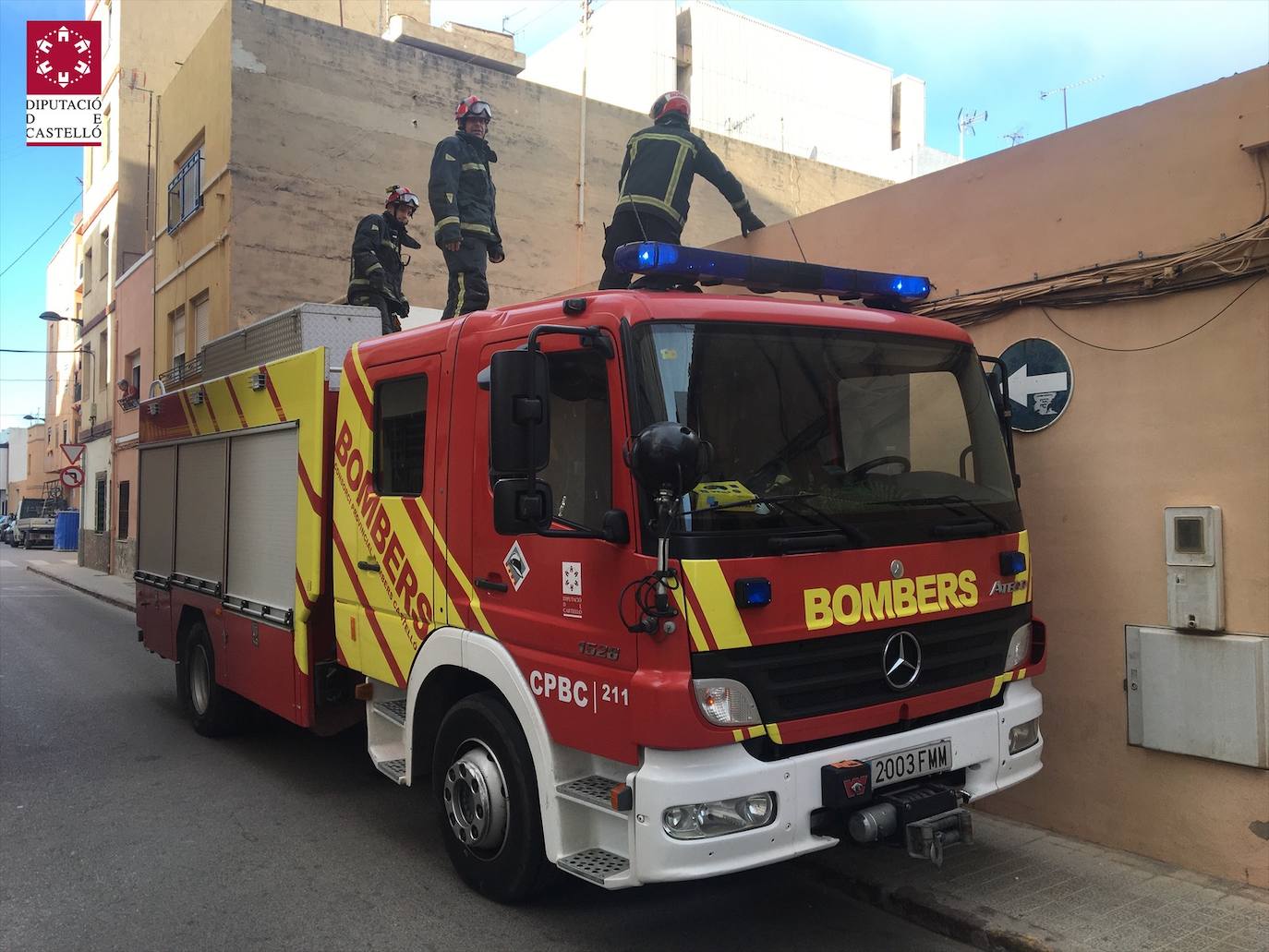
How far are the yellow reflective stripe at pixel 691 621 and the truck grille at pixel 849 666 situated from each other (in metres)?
0.04

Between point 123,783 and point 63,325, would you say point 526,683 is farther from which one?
point 63,325

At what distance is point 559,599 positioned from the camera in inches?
149

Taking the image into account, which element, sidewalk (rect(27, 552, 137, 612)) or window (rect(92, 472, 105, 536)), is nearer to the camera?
sidewalk (rect(27, 552, 137, 612))

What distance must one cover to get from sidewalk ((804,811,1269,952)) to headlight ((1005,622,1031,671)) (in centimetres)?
94

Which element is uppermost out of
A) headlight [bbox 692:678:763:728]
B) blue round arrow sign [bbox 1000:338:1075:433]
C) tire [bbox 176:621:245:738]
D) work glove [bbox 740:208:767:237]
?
work glove [bbox 740:208:767:237]

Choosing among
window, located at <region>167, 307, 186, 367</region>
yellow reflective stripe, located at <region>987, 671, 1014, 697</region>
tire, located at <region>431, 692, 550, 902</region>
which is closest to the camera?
tire, located at <region>431, 692, 550, 902</region>

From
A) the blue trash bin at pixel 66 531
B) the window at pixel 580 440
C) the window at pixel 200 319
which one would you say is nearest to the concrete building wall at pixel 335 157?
the window at pixel 200 319

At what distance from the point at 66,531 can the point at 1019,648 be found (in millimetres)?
36951

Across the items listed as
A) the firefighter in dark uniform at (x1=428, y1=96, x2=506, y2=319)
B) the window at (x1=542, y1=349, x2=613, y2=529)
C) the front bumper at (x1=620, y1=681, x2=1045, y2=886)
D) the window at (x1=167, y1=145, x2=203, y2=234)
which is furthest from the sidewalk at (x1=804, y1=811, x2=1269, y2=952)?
the window at (x1=167, y1=145, x2=203, y2=234)

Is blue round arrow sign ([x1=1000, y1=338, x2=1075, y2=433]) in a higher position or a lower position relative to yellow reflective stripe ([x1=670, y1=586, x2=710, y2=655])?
higher

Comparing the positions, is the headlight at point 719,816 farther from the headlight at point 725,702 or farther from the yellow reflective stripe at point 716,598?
the yellow reflective stripe at point 716,598

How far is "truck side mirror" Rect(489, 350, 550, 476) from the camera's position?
3.50 meters

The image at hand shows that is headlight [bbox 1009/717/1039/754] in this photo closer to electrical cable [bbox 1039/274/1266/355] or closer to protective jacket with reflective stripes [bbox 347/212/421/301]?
electrical cable [bbox 1039/274/1266/355]

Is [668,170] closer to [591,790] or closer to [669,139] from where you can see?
[669,139]
